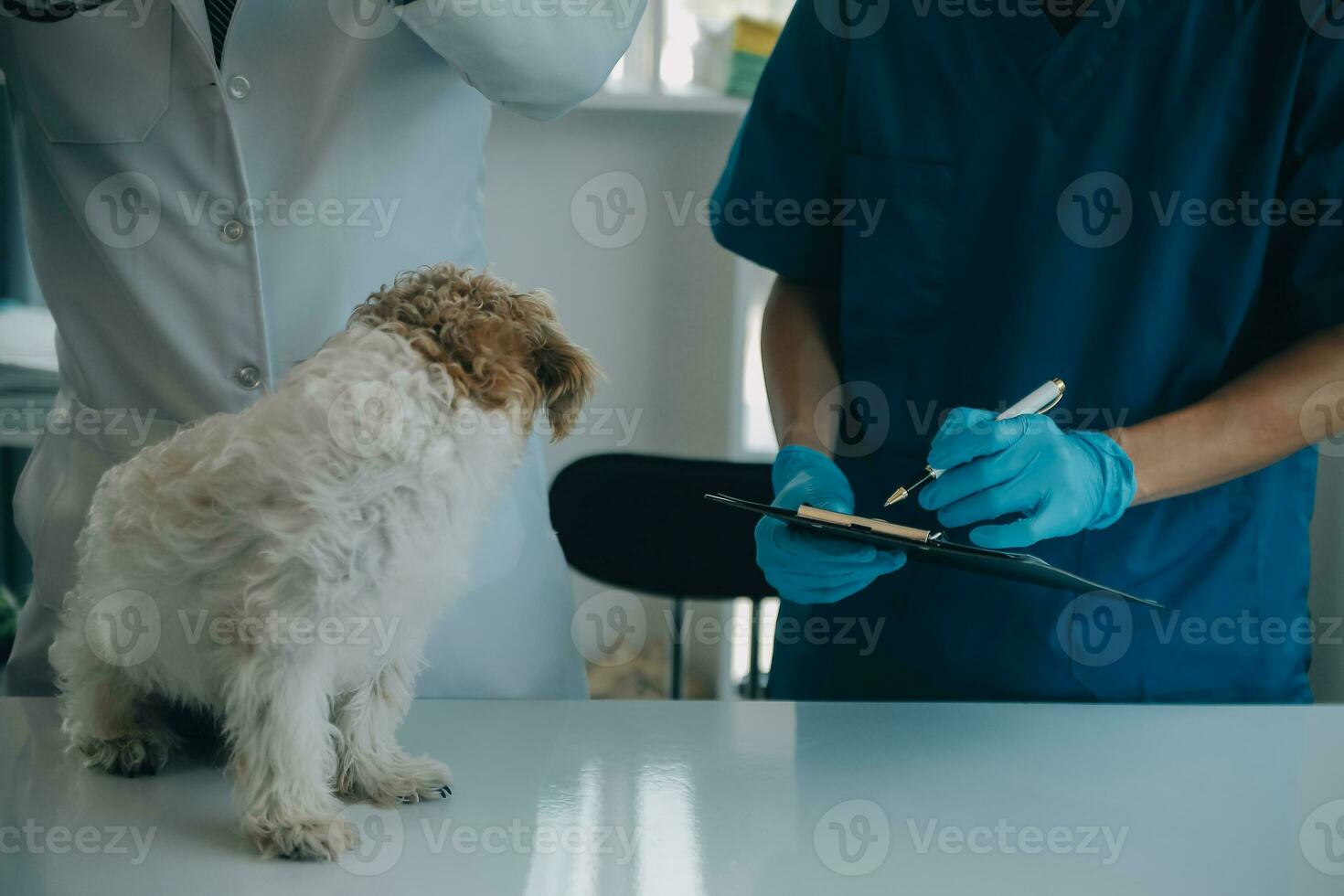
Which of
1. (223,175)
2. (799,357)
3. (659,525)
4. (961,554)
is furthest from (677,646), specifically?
(223,175)

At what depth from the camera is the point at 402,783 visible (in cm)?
68

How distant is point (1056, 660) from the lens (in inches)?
40.4

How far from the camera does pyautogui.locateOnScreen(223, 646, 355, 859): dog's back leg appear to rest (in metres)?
0.57

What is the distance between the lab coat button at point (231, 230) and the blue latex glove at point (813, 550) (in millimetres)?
506

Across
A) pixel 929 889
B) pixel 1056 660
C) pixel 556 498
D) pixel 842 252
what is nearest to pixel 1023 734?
pixel 1056 660

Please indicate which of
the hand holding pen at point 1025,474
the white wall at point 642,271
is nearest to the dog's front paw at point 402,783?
the hand holding pen at point 1025,474

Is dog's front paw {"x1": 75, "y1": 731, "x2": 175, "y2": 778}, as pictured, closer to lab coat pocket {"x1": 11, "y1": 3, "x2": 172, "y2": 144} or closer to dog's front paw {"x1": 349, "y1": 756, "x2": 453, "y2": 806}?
dog's front paw {"x1": 349, "y1": 756, "x2": 453, "y2": 806}

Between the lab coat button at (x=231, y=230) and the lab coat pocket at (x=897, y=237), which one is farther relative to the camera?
the lab coat pocket at (x=897, y=237)

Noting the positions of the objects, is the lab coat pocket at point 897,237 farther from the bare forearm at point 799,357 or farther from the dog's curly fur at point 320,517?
the dog's curly fur at point 320,517

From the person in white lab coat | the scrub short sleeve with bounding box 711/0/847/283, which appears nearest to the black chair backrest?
the scrub short sleeve with bounding box 711/0/847/283

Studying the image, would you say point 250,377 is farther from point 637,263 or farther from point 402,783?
point 637,263

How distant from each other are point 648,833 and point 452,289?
371mm

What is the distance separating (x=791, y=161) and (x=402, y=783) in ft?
2.64

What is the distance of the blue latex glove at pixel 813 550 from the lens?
942 mm
